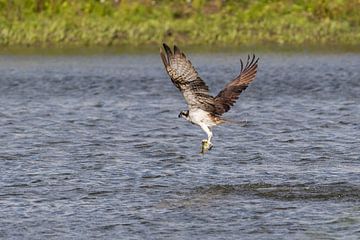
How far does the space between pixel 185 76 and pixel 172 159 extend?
9.56ft

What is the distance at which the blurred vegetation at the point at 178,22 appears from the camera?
27844 mm

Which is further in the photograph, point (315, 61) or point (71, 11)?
point (71, 11)

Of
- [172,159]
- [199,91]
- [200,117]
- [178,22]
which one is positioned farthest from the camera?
[178,22]

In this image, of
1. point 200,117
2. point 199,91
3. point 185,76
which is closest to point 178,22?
point 200,117

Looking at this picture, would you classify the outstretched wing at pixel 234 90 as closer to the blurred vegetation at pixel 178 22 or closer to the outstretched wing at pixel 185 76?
the outstretched wing at pixel 185 76


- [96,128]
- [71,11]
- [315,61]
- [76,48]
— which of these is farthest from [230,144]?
[71,11]

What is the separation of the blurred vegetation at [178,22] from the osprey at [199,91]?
50.1 ft

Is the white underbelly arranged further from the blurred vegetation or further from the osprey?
the blurred vegetation

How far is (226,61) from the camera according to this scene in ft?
83.3

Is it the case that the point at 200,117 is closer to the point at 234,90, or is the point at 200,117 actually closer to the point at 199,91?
the point at 199,91

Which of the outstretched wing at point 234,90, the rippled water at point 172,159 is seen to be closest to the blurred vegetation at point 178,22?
the rippled water at point 172,159

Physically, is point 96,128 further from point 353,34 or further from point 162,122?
point 353,34

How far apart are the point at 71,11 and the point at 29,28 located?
179cm

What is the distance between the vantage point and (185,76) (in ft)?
37.3
